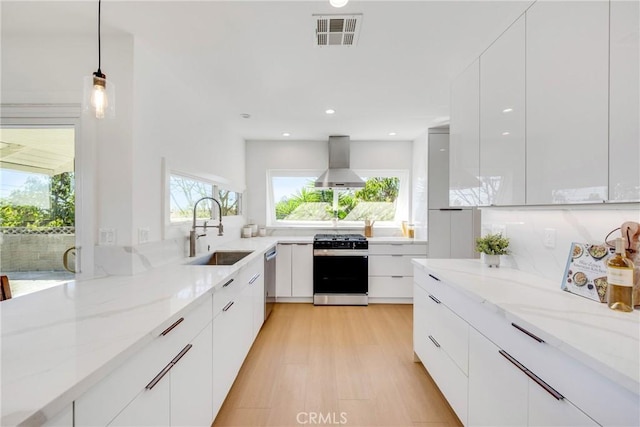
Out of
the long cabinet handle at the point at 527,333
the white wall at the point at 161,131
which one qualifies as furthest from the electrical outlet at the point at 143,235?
the long cabinet handle at the point at 527,333

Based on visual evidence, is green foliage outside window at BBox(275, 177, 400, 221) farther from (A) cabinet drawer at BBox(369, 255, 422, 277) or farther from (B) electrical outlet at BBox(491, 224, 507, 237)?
(B) electrical outlet at BBox(491, 224, 507, 237)

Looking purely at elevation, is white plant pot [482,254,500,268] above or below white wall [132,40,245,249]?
below

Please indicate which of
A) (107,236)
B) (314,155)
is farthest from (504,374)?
(314,155)

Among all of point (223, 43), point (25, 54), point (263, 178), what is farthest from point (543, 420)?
point (263, 178)

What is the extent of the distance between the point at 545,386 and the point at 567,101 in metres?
1.20

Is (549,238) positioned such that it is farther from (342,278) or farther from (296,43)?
(342,278)

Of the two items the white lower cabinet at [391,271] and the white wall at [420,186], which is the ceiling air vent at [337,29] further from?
the white lower cabinet at [391,271]

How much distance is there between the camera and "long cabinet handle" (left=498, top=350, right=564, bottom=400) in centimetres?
91

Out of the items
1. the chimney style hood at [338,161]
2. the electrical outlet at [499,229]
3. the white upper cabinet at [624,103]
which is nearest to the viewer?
the white upper cabinet at [624,103]

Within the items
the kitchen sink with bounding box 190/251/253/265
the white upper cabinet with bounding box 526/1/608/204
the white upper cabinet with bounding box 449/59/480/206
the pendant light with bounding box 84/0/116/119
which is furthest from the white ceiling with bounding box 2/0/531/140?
the kitchen sink with bounding box 190/251/253/265

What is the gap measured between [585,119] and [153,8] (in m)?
2.22

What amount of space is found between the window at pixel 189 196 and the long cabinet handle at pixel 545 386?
2.45 m

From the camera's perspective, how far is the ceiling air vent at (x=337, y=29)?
5.09ft

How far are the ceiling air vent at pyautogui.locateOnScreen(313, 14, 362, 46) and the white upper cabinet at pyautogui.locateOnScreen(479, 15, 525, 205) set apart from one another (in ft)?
2.95
